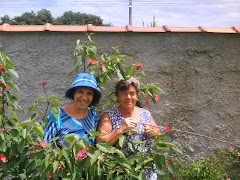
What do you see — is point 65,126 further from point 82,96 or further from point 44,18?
point 44,18

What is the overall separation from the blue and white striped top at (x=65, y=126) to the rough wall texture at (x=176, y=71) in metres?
0.73

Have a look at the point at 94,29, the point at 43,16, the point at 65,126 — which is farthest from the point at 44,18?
the point at 65,126

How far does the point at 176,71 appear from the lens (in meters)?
3.56

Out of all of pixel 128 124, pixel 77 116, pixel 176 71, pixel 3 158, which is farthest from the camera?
pixel 176 71

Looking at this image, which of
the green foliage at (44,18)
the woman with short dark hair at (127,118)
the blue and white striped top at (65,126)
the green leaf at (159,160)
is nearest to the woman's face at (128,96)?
the woman with short dark hair at (127,118)

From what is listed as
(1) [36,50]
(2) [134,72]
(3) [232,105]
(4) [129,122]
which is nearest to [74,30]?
(1) [36,50]

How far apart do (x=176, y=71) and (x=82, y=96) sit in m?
1.26

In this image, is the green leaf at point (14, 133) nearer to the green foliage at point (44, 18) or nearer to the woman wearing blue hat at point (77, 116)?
the woman wearing blue hat at point (77, 116)

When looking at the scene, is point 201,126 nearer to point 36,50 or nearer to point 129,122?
point 129,122

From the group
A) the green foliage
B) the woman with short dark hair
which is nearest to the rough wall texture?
the woman with short dark hair

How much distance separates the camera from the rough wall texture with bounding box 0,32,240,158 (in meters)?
3.38

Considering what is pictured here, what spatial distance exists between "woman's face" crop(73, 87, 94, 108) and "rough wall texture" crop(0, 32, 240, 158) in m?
0.71

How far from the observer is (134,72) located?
3486 millimetres

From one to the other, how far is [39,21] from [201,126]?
84.6 ft
